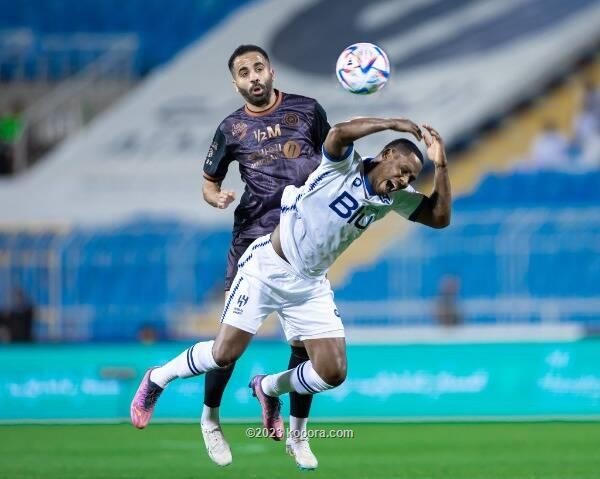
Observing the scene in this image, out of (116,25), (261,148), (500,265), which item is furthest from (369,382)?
(116,25)

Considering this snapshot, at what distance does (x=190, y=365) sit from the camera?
29.0 feet

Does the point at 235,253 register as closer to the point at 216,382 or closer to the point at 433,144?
the point at 216,382

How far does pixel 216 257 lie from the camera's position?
20422 mm

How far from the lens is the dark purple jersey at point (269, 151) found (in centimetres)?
885

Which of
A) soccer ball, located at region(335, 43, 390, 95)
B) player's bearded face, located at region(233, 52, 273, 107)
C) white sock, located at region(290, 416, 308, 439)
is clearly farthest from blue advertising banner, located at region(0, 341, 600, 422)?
soccer ball, located at region(335, 43, 390, 95)

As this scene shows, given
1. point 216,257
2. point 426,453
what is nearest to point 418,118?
point 216,257

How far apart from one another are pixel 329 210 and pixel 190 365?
150 cm

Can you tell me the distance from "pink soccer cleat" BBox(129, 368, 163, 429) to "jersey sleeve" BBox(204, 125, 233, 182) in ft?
4.87

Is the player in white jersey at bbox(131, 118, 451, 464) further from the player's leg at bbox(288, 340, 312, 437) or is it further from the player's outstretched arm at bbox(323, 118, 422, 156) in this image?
the player's leg at bbox(288, 340, 312, 437)

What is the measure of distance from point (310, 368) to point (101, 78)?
17.7 metres

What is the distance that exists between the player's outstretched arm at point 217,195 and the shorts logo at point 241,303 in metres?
0.61

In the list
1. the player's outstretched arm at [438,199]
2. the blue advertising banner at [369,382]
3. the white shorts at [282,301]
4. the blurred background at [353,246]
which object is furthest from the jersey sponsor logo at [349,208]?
the blurred background at [353,246]

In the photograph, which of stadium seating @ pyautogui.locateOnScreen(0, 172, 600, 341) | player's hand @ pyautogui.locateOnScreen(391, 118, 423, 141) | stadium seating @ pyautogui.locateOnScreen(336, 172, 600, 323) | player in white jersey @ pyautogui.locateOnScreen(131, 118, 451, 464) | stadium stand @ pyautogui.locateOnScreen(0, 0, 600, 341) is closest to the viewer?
player's hand @ pyautogui.locateOnScreen(391, 118, 423, 141)

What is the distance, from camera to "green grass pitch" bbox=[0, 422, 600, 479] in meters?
9.82
